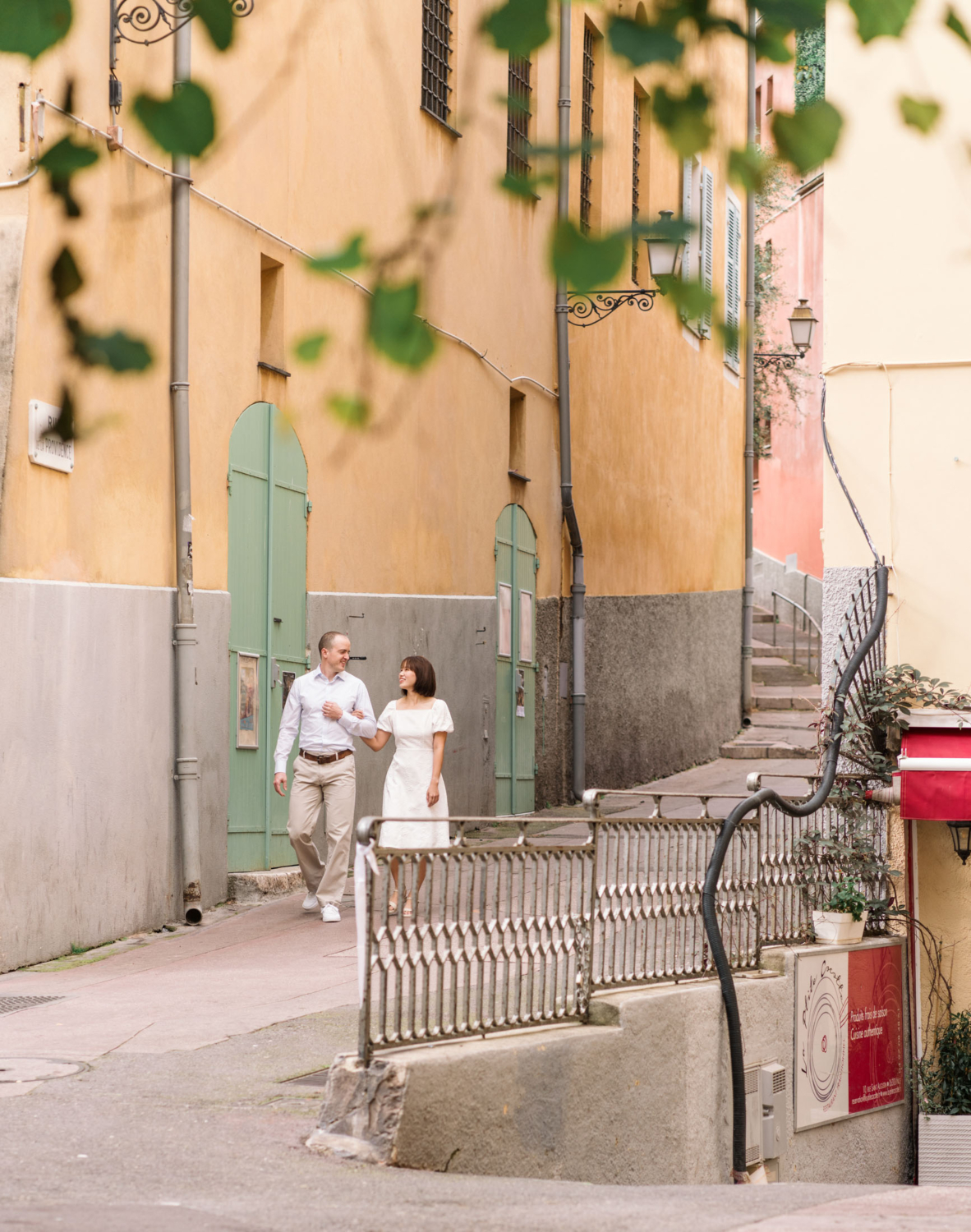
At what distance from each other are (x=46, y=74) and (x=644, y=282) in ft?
36.7

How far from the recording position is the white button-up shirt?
35.6ft

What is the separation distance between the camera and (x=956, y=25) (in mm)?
2955

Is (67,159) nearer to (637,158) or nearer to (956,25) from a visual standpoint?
(956,25)

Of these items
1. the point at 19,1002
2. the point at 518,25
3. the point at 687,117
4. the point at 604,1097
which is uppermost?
the point at 518,25

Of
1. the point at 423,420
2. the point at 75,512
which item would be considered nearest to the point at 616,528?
the point at 423,420

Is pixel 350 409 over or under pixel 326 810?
over

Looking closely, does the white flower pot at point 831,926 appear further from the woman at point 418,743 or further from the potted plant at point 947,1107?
the woman at point 418,743

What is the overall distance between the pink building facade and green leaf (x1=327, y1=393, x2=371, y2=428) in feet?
84.0

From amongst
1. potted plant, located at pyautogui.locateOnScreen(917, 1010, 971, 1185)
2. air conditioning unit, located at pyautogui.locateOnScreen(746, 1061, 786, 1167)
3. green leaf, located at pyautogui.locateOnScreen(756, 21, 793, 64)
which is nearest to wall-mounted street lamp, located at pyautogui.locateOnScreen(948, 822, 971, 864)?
potted plant, located at pyautogui.locateOnScreen(917, 1010, 971, 1185)

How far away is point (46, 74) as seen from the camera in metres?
9.64

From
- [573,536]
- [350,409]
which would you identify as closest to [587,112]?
[573,536]

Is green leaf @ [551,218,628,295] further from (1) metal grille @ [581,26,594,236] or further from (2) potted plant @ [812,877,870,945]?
(1) metal grille @ [581,26,594,236]

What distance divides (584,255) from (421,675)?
804 cm

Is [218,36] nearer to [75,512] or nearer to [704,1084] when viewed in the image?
[704,1084]
